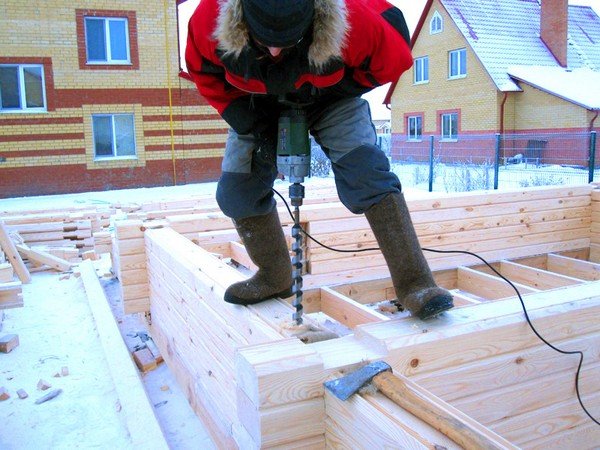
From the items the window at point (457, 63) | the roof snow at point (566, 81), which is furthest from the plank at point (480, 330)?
the window at point (457, 63)

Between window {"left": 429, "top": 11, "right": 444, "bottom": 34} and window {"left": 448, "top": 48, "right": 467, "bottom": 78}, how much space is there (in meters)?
1.16

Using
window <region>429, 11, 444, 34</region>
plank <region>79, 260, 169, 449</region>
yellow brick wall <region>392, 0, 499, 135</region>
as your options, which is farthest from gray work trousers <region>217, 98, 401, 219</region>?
window <region>429, 11, 444, 34</region>

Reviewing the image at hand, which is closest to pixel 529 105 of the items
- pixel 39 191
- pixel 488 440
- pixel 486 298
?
pixel 39 191

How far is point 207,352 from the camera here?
2631 millimetres

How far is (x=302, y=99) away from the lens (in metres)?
1.84

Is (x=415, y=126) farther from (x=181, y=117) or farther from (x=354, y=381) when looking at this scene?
(x=354, y=381)

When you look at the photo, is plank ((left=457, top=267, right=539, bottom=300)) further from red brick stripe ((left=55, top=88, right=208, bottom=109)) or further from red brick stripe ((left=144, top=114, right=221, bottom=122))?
red brick stripe ((left=55, top=88, right=208, bottom=109))

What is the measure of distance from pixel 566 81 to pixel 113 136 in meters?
14.9

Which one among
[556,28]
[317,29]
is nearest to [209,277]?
[317,29]

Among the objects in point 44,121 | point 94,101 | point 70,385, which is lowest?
point 70,385

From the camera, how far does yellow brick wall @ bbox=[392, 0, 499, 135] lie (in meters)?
19.6

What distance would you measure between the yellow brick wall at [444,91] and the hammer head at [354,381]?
63.4 feet

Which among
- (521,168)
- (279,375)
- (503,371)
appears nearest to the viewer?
(279,375)

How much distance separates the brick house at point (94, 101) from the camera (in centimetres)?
1269
